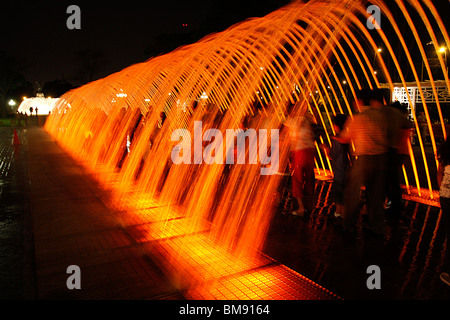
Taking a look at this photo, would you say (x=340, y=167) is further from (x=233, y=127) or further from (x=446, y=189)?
(x=233, y=127)

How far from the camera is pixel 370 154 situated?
5.03m

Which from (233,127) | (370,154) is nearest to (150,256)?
(370,154)

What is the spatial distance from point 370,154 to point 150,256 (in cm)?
348

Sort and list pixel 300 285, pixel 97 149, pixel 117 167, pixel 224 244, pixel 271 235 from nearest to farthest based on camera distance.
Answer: pixel 300 285 → pixel 224 244 → pixel 271 235 → pixel 117 167 → pixel 97 149

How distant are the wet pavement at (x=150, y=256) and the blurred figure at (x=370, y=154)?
0.56 meters

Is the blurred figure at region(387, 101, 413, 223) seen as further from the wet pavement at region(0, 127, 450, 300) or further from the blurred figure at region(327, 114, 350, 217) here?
the blurred figure at region(327, 114, 350, 217)

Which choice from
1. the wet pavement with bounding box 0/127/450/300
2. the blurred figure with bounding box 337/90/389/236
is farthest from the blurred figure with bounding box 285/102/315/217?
the blurred figure with bounding box 337/90/389/236

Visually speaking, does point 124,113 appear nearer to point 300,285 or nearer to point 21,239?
point 21,239

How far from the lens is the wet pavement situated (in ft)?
12.9

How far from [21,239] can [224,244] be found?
11.0ft

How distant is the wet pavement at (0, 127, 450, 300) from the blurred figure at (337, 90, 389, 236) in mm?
560

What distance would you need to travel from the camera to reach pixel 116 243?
17.6ft

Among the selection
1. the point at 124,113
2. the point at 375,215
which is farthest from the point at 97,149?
the point at 375,215
